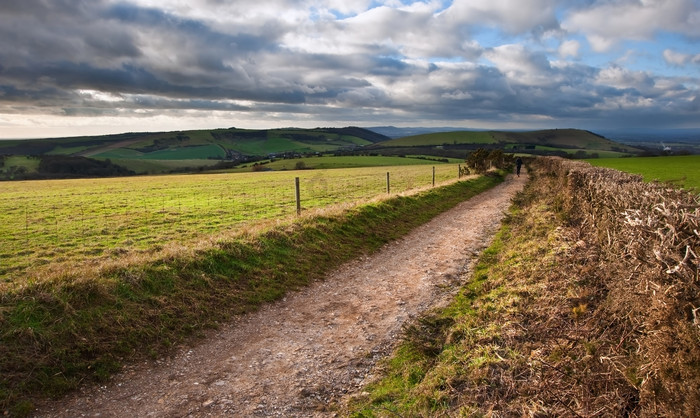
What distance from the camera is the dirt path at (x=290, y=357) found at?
213 inches

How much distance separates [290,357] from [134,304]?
10.4ft

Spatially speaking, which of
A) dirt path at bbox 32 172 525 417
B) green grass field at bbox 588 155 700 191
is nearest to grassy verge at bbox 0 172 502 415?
dirt path at bbox 32 172 525 417

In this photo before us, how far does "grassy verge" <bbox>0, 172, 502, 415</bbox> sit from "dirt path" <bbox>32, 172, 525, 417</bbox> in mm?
408

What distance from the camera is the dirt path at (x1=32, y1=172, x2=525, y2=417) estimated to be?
5.42 m

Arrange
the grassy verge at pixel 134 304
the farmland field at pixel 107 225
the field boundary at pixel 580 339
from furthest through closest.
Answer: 1. the farmland field at pixel 107 225
2. the grassy verge at pixel 134 304
3. the field boundary at pixel 580 339

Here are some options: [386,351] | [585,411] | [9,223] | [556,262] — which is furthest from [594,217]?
[9,223]

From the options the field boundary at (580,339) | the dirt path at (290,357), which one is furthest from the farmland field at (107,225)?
the field boundary at (580,339)

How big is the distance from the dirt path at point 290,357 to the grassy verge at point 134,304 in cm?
41

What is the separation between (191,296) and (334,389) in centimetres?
405

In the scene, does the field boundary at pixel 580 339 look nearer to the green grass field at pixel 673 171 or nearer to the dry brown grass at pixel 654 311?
the dry brown grass at pixel 654 311

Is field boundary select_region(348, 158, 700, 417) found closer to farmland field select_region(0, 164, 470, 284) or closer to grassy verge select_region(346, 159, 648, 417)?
grassy verge select_region(346, 159, 648, 417)

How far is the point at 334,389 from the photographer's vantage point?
5.75 meters

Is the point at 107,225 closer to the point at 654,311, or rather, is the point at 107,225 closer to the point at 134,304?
the point at 134,304

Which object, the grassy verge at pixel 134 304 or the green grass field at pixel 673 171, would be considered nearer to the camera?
the grassy verge at pixel 134 304
